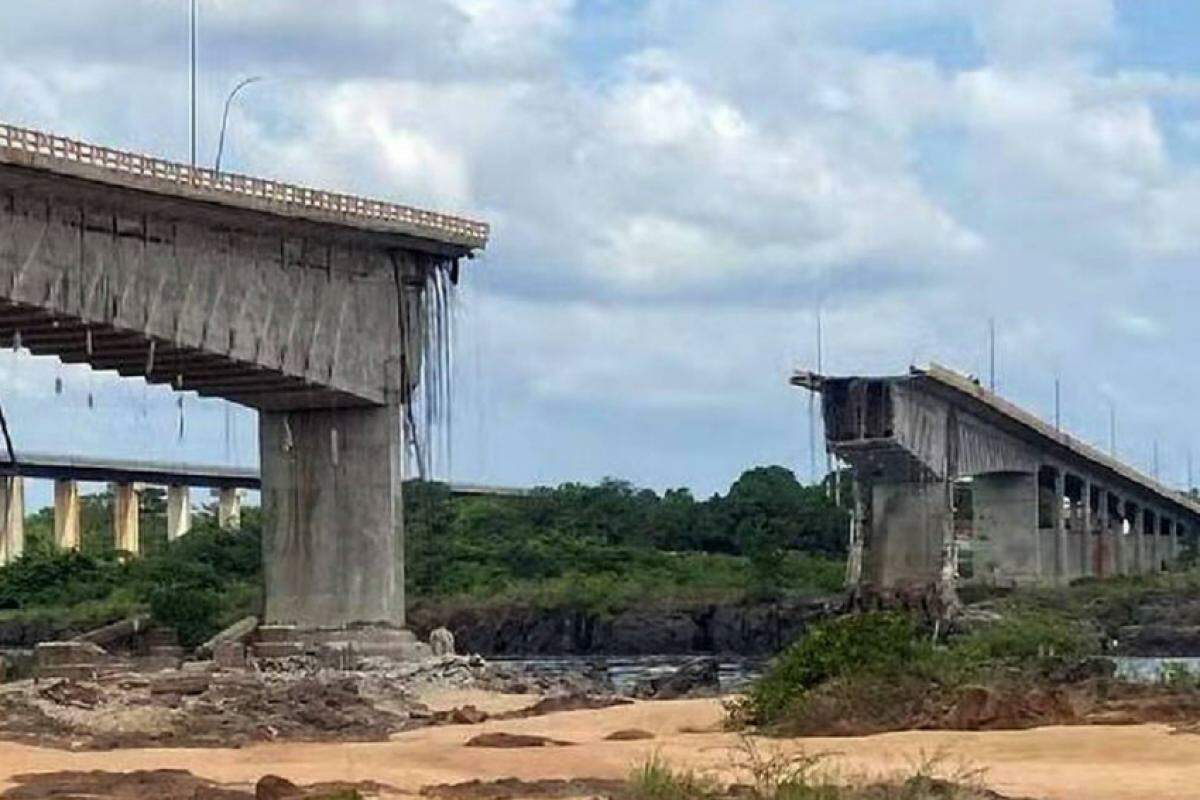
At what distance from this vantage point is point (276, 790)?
28016mm

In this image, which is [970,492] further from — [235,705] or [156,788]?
[156,788]

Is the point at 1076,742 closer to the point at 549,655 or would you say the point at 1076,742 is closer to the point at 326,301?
the point at 326,301

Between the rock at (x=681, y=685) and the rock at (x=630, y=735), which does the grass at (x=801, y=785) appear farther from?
the rock at (x=681, y=685)

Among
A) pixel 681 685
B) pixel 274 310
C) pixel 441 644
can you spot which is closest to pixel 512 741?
pixel 681 685

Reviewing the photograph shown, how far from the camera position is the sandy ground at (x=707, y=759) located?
29.5m

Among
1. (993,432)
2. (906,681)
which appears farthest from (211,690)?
(993,432)

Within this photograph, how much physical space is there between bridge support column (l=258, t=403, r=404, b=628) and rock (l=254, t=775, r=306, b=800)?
35.4 metres

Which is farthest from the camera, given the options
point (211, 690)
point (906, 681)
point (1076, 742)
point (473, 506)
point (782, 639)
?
point (473, 506)

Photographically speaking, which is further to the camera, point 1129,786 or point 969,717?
point 969,717

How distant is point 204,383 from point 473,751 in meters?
28.8

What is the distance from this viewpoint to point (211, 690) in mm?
49188

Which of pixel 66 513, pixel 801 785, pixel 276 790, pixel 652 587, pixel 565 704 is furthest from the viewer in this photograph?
pixel 66 513

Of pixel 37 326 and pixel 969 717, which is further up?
pixel 37 326

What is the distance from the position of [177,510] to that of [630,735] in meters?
111
